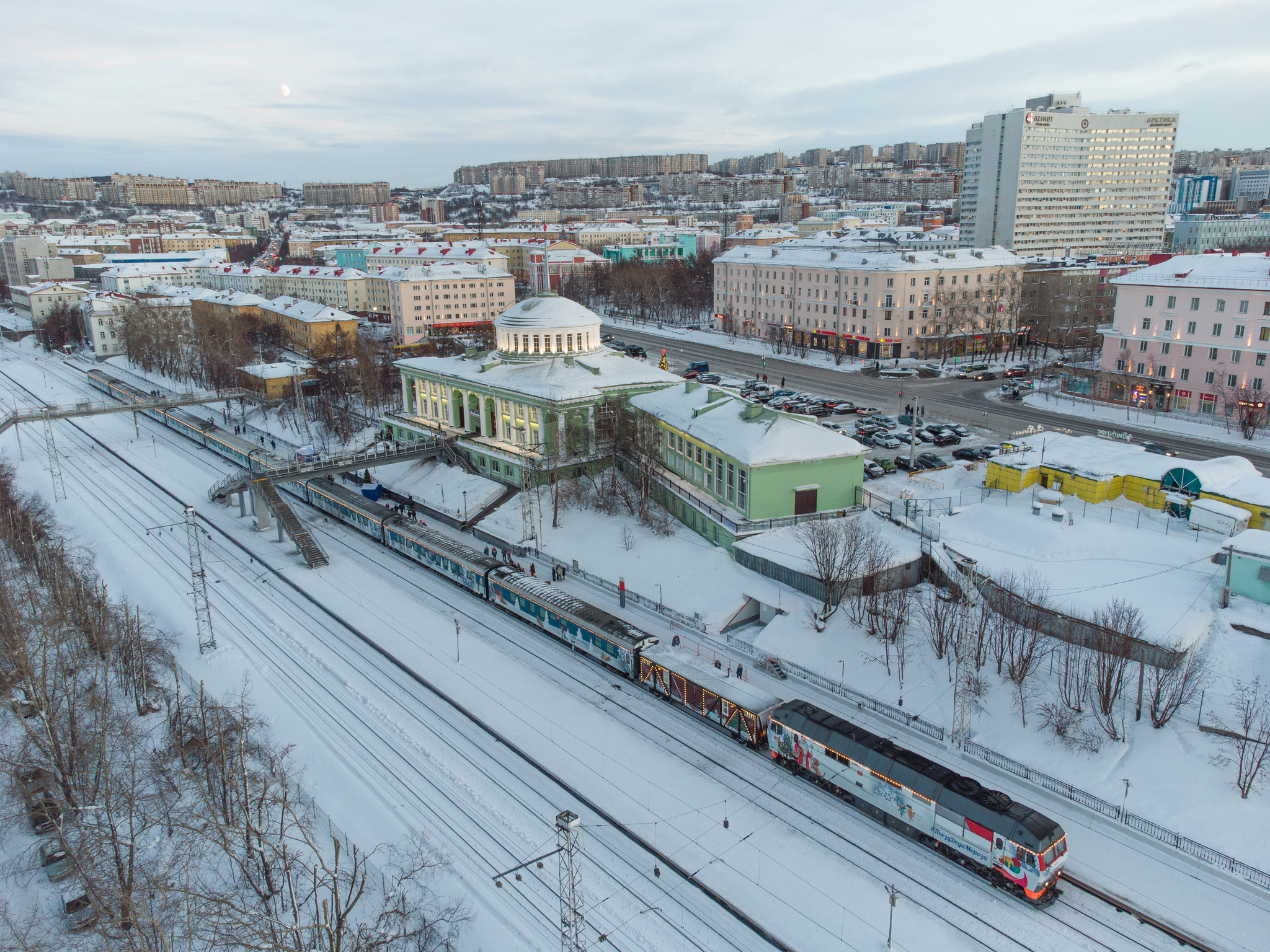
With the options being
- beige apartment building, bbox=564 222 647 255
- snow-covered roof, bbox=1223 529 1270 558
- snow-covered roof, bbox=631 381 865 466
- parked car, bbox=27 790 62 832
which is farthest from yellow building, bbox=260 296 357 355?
beige apartment building, bbox=564 222 647 255

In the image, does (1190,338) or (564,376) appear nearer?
(564,376)

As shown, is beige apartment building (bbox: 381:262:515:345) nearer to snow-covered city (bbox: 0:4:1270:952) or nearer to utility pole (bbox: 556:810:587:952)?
snow-covered city (bbox: 0:4:1270:952)

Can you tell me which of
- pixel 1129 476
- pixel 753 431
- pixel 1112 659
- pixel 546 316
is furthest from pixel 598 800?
pixel 546 316

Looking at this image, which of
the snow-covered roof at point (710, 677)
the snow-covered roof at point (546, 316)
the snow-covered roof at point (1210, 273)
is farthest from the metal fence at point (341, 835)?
the snow-covered roof at point (1210, 273)

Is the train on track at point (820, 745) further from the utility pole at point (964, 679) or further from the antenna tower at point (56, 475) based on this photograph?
the antenna tower at point (56, 475)

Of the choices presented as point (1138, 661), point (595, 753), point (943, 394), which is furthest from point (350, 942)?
point (943, 394)

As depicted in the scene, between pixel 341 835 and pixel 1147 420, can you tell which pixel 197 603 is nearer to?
pixel 341 835
